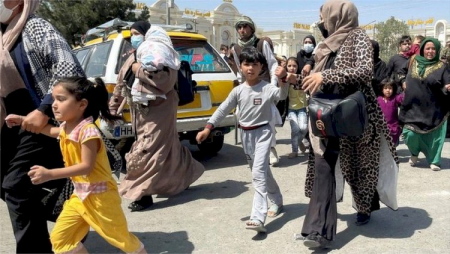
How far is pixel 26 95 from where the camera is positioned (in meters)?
3.04

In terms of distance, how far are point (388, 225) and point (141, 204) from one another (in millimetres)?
2384

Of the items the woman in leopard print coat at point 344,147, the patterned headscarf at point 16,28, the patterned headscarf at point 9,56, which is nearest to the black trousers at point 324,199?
the woman in leopard print coat at point 344,147

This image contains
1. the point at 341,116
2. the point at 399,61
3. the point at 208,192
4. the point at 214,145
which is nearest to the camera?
the point at 341,116

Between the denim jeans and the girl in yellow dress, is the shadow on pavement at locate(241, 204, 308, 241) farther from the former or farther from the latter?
the denim jeans

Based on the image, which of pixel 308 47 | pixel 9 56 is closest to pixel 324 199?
pixel 9 56

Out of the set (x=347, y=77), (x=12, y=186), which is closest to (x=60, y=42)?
(x=12, y=186)

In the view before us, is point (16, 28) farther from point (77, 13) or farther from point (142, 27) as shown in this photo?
point (77, 13)

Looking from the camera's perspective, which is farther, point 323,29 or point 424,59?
point 424,59

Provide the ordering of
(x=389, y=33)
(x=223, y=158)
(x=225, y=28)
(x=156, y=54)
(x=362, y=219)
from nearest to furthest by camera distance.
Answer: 1. (x=362, y=219)
2. (x=156, y=54)
3. (x=223, y=158)
4. (x=389, y=33)
5. (x=225, y=28)

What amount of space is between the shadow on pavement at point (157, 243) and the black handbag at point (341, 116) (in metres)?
1.39

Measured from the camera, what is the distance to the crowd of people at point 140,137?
2926 mm

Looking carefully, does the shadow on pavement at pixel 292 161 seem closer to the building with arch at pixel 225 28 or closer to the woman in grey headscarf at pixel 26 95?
the woman in grey headscarf at pixel 26 95

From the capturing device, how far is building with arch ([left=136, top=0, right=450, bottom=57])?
62812 mm

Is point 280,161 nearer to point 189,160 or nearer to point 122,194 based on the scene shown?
point 189,160
